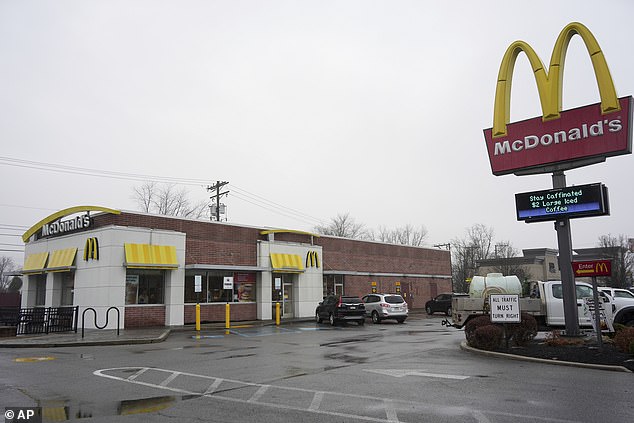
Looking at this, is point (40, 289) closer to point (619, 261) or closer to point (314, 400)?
point (314, 400)

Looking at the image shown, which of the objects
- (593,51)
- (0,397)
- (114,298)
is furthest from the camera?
(114,298)

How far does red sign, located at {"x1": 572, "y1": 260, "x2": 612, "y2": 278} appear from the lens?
12.8 metres

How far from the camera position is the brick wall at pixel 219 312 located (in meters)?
26.5

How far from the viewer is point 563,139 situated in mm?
15961

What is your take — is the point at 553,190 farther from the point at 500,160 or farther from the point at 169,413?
the point at 169,413

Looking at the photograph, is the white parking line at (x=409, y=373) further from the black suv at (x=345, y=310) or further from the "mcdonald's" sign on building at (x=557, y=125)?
the black suv at (x=345, y=310)

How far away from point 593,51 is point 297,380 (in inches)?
538

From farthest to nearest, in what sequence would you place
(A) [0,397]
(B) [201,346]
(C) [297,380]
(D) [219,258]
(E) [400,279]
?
(E) [400,279], (D) [219,258], (B) [201,346], (C) [297,380], (A) [0,397]

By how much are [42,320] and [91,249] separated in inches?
151

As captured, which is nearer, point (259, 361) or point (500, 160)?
point (259, 361)

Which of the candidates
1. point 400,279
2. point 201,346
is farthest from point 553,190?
point 400,279

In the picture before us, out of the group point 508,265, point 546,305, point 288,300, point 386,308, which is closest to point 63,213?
point 288,300

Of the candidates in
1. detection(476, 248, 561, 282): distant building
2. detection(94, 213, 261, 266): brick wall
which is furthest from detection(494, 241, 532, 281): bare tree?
detection(94, 213, 261, 266): brick wall

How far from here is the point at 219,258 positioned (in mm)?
28266
